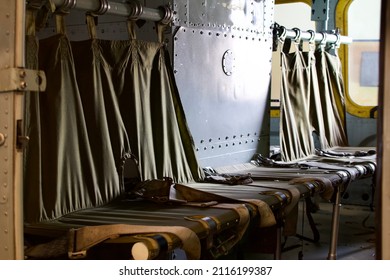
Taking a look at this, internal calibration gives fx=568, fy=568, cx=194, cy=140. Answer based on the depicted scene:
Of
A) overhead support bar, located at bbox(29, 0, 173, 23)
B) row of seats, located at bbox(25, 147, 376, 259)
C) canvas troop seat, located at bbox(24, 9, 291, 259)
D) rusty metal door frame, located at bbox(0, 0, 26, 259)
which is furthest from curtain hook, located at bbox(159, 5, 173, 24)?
rusty metal door frame, located at bbox(0, 0, 26, 259)

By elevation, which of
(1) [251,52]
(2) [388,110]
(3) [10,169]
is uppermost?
(1) [251,52]

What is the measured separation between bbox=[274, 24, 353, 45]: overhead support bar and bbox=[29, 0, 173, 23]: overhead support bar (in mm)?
1974

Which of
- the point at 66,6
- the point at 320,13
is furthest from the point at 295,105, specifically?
the point at 66,6

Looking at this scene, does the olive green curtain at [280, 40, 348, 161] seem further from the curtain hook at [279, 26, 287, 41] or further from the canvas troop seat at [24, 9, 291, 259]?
the canvas troop seat at [24, 9, 291, 259]

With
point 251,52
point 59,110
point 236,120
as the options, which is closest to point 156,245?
point 59,110

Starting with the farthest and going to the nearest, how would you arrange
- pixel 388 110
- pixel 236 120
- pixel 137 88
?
1. pixel 236 120
2. pixel 137 88
3. pixel 388 110

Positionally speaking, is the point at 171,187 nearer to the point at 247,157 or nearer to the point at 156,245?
the point at 156,245

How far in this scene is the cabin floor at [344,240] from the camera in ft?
17.5

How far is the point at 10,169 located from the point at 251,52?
328 cm

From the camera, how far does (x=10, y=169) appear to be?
201cm

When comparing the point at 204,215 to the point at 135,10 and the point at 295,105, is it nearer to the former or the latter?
the point at 135,10

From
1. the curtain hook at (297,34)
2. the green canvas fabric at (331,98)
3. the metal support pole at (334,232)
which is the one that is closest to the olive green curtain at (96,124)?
the metal support pole at (334,232)

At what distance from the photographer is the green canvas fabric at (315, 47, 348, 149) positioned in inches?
252

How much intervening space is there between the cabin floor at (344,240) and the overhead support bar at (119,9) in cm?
212
